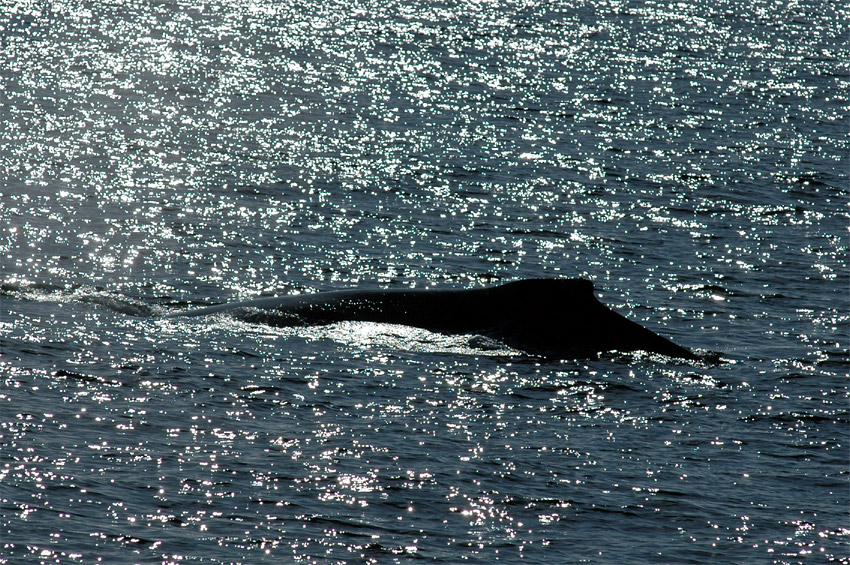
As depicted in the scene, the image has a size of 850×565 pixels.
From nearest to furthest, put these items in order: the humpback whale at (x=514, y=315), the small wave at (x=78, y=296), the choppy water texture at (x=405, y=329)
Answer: the choppy water texture at (x=405, y=329) → the humpback whale at (x=514, y=315) → the small wave at (x=78, y=296)

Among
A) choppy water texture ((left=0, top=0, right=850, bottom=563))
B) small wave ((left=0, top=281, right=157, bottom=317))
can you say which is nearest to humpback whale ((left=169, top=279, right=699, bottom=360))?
choppy water texture ((left=0, top=0, right=850, bottom=563))

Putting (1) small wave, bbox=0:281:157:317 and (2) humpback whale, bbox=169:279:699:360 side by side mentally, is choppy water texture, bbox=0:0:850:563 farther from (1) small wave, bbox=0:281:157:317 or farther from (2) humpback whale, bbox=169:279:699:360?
(2) humpback whale, bbox=169:279:699:360

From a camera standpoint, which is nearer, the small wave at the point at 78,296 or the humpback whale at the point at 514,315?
the humpback whale at the point at 514,315

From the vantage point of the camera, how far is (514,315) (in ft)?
59.6

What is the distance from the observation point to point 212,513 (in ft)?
38.0

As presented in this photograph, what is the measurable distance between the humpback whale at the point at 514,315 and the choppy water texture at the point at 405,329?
0.40m

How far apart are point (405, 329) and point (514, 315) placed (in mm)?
1525

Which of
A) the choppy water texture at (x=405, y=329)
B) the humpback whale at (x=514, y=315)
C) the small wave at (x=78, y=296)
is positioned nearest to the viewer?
the choppy water texture at (x=405, y=329)

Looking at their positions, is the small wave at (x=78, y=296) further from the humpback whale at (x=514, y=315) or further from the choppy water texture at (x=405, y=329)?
the humpback whale at (x=514, y=315)

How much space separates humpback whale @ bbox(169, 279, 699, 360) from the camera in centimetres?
1791

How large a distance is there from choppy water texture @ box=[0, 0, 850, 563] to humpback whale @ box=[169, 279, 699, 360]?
403 mm

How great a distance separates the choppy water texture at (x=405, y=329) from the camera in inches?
468

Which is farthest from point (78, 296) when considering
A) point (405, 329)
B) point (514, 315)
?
point (514, 315)

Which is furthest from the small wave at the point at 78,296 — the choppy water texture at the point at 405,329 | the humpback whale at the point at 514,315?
the humpback whale at the point at 514,315
